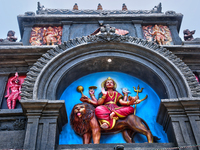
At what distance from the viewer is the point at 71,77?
9000 mm

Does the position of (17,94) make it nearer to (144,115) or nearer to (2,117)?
(2,117)

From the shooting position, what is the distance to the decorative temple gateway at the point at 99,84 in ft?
23.4

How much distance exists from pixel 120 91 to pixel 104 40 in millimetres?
2018

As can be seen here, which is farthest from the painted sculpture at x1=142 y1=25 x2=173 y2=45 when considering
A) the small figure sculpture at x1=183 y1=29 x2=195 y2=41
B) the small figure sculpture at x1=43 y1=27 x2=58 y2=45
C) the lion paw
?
the lion paw

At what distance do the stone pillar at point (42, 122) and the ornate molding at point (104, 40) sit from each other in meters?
0.42

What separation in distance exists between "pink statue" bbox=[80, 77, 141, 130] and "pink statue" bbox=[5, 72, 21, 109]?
2.27 meters

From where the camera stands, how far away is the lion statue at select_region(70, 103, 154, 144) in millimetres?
7539

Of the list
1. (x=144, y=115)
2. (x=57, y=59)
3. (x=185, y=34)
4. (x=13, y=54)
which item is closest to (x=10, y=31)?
(x=13, y=54)

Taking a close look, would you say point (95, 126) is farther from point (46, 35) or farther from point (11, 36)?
point (11, 36)

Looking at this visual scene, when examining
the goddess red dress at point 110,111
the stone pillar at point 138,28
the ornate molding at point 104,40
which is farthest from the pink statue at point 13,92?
the stone pillar at point 138,28

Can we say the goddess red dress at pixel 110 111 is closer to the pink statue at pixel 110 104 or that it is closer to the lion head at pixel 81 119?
the pink statue at pixel 110 104

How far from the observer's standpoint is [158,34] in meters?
10.2

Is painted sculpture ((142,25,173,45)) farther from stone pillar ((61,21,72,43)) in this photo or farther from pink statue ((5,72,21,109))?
pink statue ((5,72,21,109))

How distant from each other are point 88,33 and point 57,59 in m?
2.49
